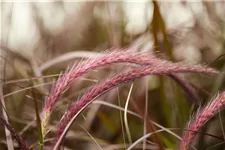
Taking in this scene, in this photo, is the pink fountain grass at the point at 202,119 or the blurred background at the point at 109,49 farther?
the blurred background at the point at 109,49

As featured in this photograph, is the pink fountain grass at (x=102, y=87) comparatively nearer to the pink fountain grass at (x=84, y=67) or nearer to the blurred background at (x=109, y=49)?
the pink fountain grass at (x=84, y=67)

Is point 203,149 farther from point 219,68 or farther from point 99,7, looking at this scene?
point 99,7

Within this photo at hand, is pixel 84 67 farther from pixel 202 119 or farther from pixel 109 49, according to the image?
pixel 109 49

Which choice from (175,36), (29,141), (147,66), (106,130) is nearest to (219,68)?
(175,36)

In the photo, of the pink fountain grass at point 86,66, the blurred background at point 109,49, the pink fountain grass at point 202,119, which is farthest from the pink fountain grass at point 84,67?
the blurred background at point 109,49

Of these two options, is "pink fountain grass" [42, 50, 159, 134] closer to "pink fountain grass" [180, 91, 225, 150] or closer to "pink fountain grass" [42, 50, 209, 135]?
"pink fountain grass" [42, 50, 209, 135]

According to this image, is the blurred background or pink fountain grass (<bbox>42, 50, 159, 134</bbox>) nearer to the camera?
pink fountain grass (<bbox>42, 50, 159, 134</bbox>)

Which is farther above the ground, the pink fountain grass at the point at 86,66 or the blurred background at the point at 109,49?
the pink fountain grass at the point at 86,66

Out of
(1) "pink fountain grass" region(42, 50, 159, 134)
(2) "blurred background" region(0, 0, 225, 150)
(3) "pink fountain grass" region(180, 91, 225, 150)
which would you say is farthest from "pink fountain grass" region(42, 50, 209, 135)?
(2) "blurred background" region(0, 0, 225, 150)
